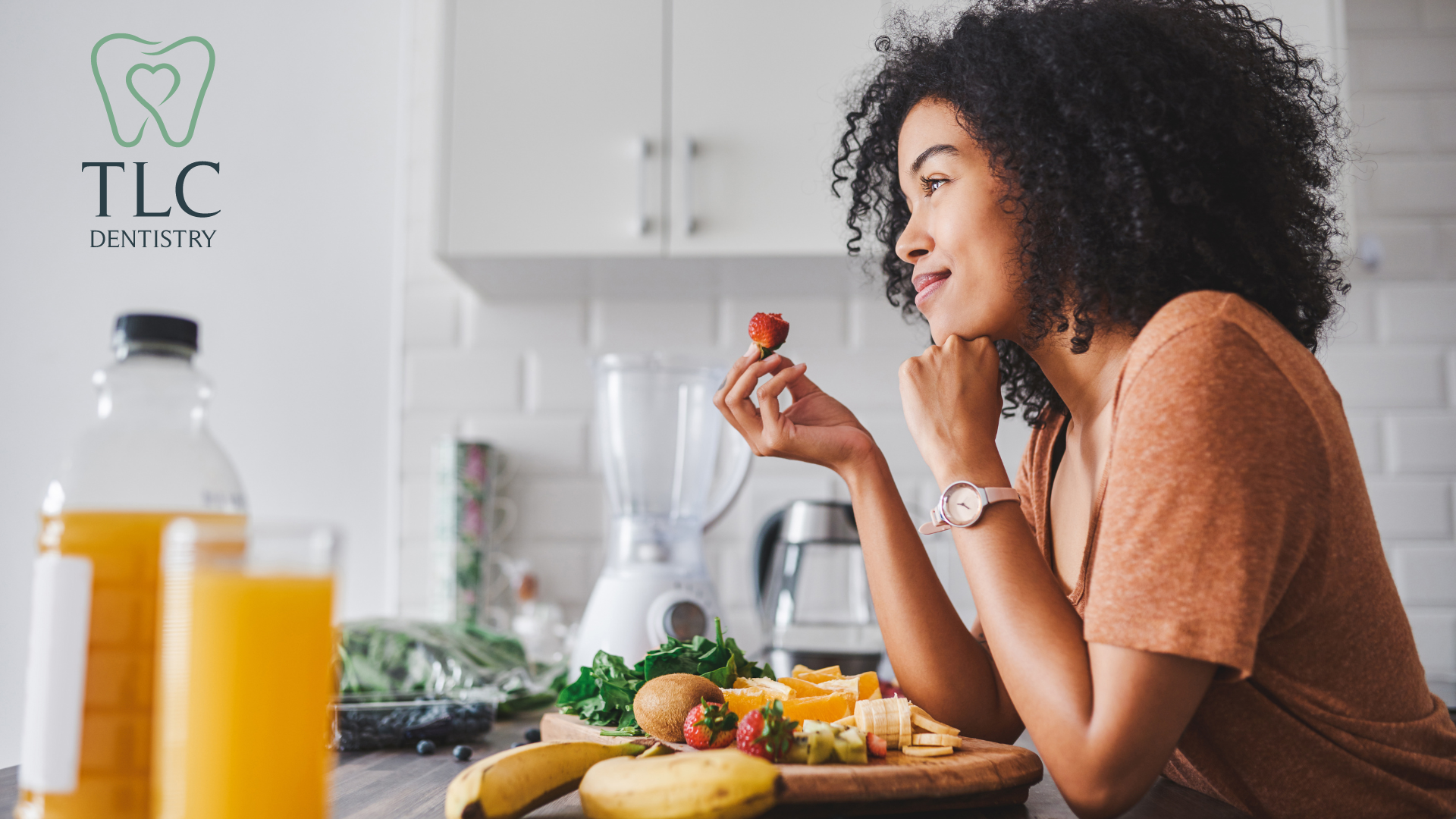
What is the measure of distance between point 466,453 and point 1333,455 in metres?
1.58

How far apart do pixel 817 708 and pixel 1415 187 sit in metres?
1.98

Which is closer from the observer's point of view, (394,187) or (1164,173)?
(1164,173)

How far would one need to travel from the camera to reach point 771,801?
1.93ft

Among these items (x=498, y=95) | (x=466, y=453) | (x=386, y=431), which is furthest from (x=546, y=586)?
(x=498, y=95)

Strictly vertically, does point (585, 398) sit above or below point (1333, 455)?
above

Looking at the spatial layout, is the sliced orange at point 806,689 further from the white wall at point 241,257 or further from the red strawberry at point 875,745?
the white wall at point 241,257

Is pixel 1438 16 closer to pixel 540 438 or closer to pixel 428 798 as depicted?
pixel 540 438

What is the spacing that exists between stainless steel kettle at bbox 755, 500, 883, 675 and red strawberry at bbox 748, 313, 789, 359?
55 cm

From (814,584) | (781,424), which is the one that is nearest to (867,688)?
(781,424)

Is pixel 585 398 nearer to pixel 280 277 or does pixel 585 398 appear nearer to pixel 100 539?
pixel 280 277

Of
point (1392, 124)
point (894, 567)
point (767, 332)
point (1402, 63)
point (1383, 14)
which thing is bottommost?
point (894, 567)

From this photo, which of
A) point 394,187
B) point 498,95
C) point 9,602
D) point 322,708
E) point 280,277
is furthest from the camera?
point 394,187

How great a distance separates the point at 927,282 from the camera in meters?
1.04

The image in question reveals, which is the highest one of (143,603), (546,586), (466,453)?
(466,453)
